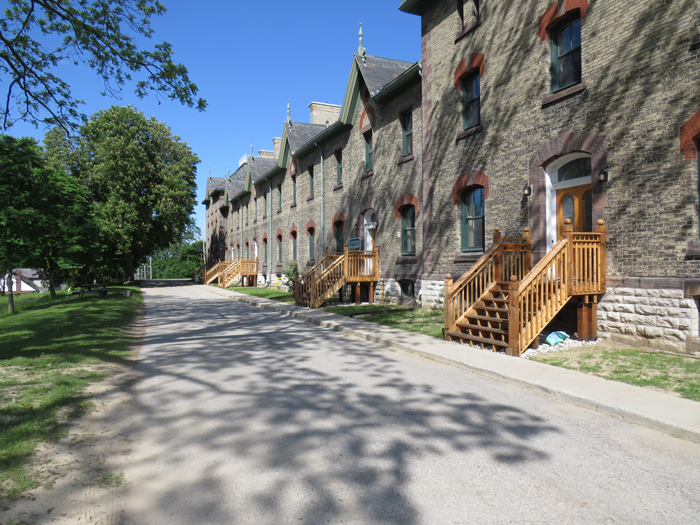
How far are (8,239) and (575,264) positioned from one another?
20.2m

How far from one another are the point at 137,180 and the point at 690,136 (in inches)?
1366

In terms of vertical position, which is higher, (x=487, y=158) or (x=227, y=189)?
(x=227, y=189)

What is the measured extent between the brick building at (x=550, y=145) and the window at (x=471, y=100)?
4 centimetres

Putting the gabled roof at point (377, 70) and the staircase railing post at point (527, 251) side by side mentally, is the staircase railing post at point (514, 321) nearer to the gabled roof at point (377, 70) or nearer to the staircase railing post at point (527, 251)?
the staircase railing post at point (527, 251)

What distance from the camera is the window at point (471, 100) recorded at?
13.4 meters

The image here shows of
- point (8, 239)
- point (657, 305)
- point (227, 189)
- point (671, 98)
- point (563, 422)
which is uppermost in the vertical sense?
point (227, 189)

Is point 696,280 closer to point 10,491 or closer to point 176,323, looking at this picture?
point 10,491

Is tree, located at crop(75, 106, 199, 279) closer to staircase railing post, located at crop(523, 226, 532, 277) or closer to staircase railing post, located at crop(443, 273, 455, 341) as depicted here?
staircase railing post, located at crop(443, 273, 455, 341)

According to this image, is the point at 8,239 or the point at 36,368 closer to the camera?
the point at 36,368

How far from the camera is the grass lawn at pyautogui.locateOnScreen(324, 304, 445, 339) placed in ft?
39.4

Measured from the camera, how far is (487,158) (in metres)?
12.8

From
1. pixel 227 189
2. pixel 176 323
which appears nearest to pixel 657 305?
pixel 176 323

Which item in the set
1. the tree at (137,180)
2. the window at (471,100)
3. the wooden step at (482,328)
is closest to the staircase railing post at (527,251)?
the wooden step at (482,328)

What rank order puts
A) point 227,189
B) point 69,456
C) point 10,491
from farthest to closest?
point 227,189
point 69,456
point 10,491
